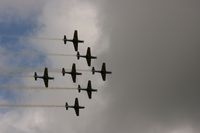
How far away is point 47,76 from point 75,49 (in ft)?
43.3

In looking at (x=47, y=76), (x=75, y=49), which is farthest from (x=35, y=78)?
(x=75, y=49)

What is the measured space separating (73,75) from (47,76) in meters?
9.24

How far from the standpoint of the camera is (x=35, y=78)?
194m

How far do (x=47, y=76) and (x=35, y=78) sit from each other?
3785mm

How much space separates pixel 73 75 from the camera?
654ft

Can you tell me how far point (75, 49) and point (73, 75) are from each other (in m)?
8.38

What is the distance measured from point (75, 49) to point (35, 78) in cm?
1630

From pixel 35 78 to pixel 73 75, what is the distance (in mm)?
12708

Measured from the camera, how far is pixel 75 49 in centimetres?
19975

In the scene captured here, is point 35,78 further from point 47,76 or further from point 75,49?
point 75,49
